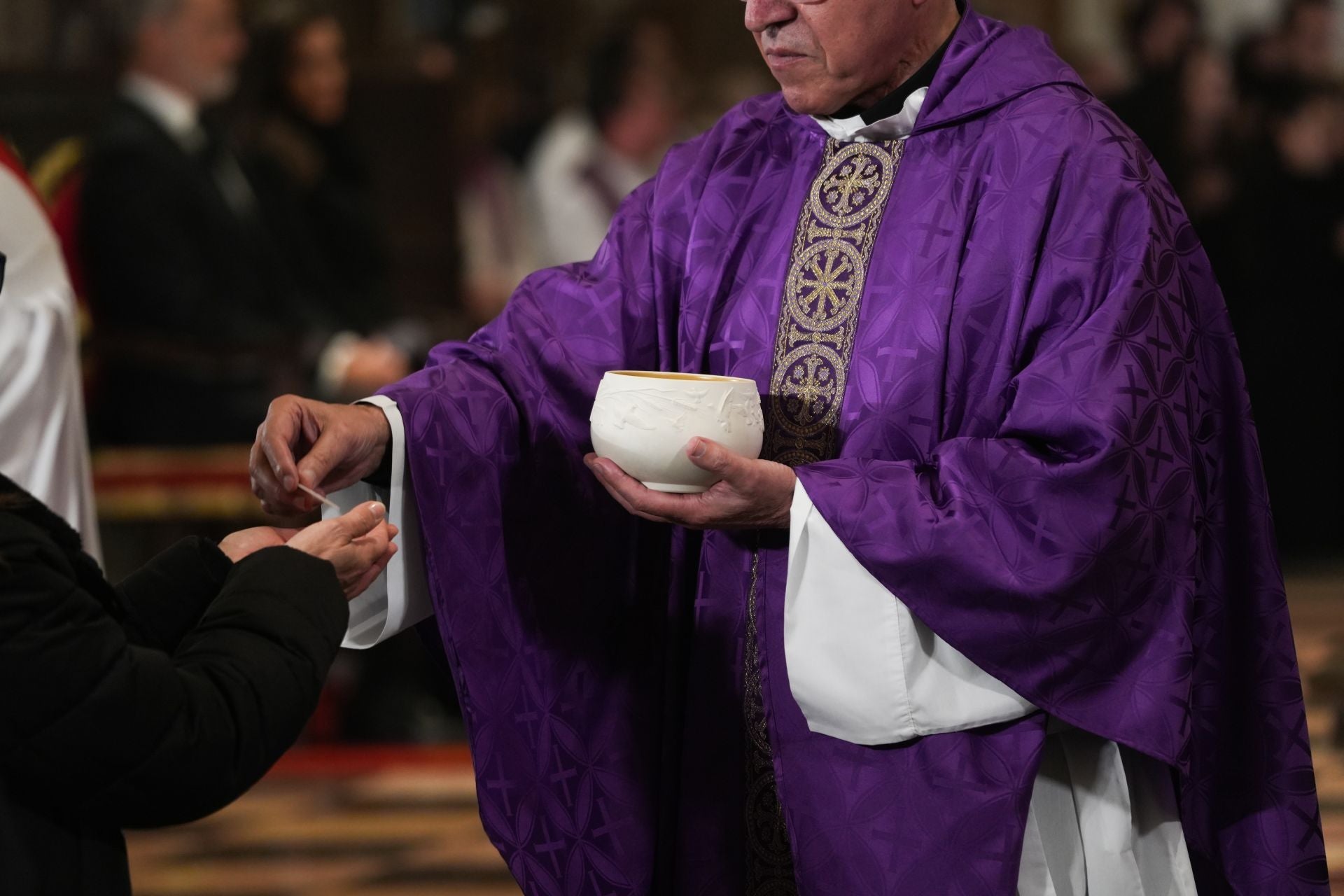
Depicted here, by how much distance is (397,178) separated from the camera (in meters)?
7.41

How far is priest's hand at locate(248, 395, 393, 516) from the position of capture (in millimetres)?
2008

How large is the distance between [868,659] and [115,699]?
90cm

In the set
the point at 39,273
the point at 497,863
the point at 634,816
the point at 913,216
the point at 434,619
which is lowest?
the point at 497,863

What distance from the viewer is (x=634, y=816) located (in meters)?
2.31

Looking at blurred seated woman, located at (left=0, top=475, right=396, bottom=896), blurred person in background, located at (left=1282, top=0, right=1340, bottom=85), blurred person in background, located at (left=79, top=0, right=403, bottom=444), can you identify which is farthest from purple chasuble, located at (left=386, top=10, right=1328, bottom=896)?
blurred person in background, located at (left=1282, top=0, right=1340, bottom=85)

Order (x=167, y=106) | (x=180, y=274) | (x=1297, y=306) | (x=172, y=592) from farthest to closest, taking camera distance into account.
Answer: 1. (x=1297, y=306)
2. (x=167, y=106)
3. (x=180, y=274)
4. (x=172, y=592)

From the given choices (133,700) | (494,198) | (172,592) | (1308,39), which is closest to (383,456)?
(172,592)

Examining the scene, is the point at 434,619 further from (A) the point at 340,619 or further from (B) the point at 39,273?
(B) the point at 39,273

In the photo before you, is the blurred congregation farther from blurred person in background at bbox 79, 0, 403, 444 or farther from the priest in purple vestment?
the priest in purple vestment

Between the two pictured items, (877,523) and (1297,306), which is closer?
(877,523)

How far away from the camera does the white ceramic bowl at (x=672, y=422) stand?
1981 millimetres

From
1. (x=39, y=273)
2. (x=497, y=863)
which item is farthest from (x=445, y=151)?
(x=39, y=273)

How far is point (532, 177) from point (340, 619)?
257 inches

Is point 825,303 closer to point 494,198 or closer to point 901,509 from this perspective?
point 901,509
